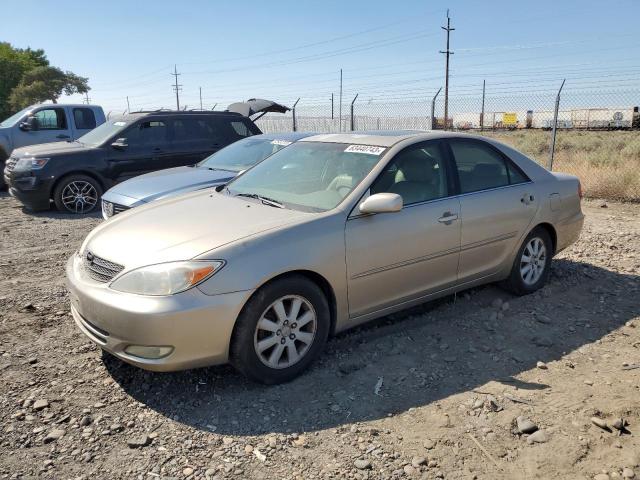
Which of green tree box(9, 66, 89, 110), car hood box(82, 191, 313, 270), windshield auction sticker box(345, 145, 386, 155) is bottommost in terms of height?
car hood box(82, 191, 313, 270)

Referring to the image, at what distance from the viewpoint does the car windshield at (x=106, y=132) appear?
9516 mm

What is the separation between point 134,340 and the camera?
3100 mm

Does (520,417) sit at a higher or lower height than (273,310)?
lower

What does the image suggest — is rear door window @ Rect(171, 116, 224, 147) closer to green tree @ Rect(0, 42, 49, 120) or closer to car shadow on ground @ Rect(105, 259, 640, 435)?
car shadow on ground @ Rect(105, 259, 640, 435)

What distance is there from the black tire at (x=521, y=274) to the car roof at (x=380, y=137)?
1161 mm

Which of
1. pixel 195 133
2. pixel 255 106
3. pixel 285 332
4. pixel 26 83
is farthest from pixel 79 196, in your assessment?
pixel 26 83

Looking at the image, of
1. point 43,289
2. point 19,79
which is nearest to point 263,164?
point 43,289

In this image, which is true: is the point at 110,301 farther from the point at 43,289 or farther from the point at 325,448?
the point at 43,289

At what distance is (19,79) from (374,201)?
177ft

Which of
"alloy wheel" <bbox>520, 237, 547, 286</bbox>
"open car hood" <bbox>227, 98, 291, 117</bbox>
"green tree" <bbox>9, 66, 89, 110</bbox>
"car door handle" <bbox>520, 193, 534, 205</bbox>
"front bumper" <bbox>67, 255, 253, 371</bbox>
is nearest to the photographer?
"front bumper" <bbox>67, 255, 253, 371</bbox>

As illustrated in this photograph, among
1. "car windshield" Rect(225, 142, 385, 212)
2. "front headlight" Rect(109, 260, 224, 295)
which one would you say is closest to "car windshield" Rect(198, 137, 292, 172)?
"car windshield" Rect(225, 142, 385, 212)

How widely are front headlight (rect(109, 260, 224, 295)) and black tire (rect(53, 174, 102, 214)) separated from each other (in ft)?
22.9

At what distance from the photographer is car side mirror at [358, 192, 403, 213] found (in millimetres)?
3623

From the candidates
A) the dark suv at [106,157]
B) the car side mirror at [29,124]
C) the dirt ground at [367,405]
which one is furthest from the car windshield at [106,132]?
the dirt ground at [367,405]
